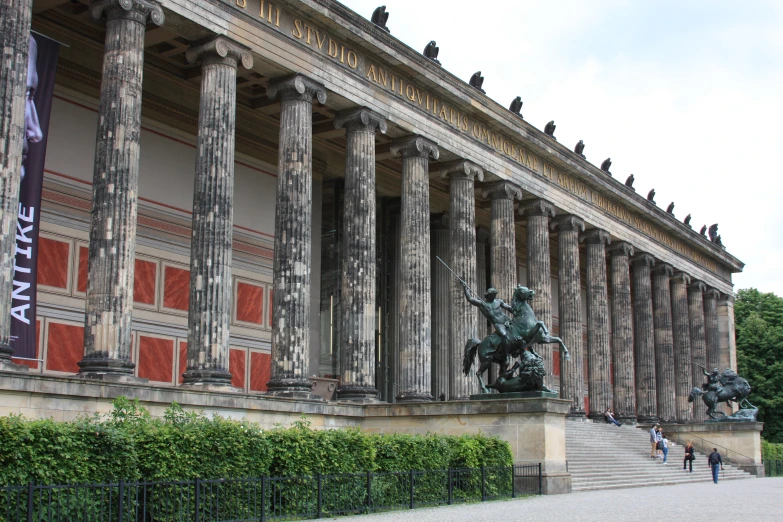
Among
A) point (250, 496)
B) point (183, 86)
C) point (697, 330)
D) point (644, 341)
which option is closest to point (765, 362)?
point (697, 330)

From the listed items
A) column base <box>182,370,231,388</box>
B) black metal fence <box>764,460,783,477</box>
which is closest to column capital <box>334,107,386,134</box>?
column base <box>182,370,231,388</box>

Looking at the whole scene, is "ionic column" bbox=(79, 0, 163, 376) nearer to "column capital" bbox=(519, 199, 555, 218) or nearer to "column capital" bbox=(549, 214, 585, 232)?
"column capital" bbox=(519, 199, 555, 218)

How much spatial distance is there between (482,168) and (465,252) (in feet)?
11.4

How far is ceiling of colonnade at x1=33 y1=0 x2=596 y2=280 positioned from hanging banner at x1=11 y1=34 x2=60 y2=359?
3883 millimetres

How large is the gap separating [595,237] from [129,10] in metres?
26.4

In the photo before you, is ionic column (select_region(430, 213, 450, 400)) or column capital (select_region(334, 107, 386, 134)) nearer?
column capital (select_region(334, 107, 386, 134))

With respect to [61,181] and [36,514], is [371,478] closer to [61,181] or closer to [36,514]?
[36,514]

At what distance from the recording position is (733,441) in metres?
40.4

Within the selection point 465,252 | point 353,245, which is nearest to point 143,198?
point 353,245

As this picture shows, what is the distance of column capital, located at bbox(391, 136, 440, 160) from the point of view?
30391 mm

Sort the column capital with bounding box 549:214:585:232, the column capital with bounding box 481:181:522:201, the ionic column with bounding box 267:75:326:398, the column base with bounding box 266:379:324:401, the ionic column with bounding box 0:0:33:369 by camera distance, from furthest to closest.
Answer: the column capital with bounding box 549:214:585:232 < the column capital with bounding box 481:181:522:201 < the ionic column with bounding box 267:75:326:398 < the column base with bounding box 266:379:324:401 < the ionic column with bounding box 0:0:33:369

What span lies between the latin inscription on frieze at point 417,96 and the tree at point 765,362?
74.9 ft

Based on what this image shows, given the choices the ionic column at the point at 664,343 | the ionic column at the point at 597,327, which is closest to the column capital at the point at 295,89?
the ionic column at the point at 597,327

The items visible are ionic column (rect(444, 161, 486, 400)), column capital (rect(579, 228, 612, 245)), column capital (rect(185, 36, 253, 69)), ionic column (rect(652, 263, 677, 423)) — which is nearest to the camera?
column capital (rect(185, 36, 253, 69))
